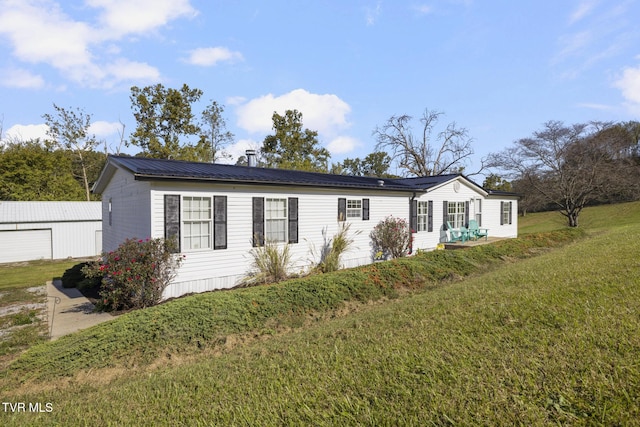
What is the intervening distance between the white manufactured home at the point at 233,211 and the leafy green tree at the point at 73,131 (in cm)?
1980

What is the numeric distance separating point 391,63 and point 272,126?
18.1 meters

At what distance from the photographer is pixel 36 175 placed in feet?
89.4

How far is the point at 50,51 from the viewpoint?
559 inches

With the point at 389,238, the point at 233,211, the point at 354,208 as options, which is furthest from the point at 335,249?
the point at 233,211

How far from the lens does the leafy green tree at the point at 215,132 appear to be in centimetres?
3068

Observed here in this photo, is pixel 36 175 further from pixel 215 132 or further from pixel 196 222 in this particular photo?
pixel 196 222

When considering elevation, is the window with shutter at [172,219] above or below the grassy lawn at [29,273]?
above

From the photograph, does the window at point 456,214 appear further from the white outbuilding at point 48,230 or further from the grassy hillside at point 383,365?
the white outbuilding at point 48,230

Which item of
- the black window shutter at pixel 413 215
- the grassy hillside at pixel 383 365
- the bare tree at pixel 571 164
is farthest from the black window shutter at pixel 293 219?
the bare tree at pixel 571 164

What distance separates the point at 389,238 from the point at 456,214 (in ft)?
18.8

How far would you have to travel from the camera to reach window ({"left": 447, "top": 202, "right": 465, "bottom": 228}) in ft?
55.4

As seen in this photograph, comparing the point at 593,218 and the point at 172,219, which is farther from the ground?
the point at 172,219

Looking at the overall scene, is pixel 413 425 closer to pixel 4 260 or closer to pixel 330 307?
pixel 330 307

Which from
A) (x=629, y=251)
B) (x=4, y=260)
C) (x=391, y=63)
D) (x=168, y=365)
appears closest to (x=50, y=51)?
(x=4, y=260)
